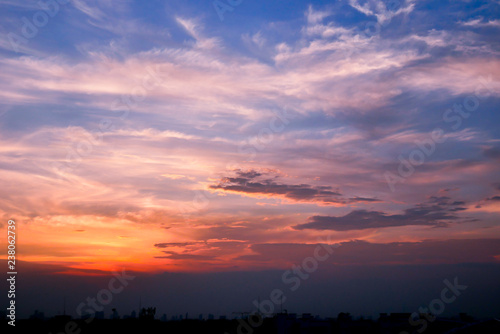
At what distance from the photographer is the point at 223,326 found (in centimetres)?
9625

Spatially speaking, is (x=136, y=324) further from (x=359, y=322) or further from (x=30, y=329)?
(x=359, y=322)

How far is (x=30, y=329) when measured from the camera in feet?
248

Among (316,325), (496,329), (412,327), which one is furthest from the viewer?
(316,325)

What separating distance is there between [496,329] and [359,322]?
116 ft

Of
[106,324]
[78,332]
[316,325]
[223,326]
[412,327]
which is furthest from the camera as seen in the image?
[223,326]

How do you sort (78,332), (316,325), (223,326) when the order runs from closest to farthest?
(316,325) → (78,332) → (223,326)

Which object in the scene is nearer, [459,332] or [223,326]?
[459,332]

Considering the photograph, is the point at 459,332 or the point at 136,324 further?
the point at 136,324

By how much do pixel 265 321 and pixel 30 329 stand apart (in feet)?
161

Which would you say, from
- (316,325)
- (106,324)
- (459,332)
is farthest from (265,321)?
(459,332)

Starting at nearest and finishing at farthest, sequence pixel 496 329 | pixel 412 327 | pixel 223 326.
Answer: pixel 496 329
pixel 412 327
pixel 223 326

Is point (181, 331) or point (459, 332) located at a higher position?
point (459, 332)

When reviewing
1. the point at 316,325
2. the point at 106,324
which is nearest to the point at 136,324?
the point at 106,324

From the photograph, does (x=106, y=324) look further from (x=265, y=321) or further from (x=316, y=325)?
(x=316, y=325)
